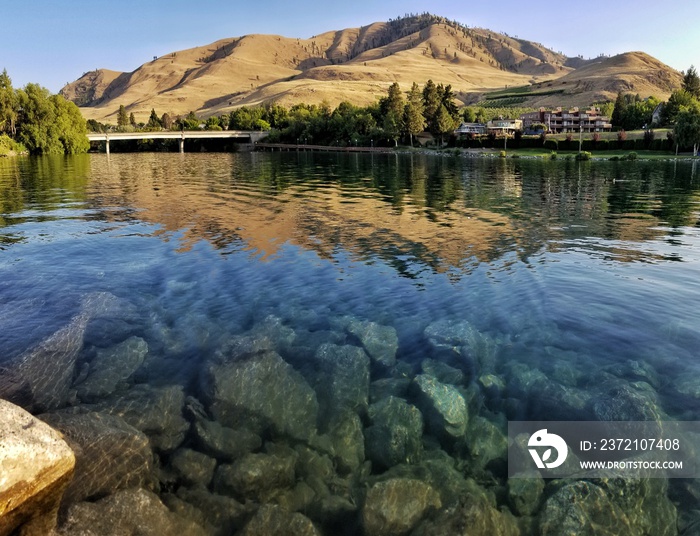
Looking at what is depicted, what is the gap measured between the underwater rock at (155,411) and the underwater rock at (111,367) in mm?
605

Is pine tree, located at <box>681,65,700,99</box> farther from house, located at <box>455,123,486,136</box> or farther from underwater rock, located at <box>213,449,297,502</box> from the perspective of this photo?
underwater rock, located at <box>213,449,297,502</box>

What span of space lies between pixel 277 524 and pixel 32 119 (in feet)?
564

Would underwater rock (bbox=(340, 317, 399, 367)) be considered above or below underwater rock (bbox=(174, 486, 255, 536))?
above

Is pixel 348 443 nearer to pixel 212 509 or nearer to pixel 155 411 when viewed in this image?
pixel 212 509

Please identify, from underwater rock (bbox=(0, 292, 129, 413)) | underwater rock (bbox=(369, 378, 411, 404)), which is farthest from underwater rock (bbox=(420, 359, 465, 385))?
underwater rock (bbox=(0, 292, 129, 413))

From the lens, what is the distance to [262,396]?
39.9ft

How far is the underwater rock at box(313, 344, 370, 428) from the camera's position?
12.2m

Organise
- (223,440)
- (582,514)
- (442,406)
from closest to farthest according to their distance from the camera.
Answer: (582,514)
(223,440)
(442,406)

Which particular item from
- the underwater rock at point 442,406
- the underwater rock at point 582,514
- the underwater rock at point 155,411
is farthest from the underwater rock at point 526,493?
the underwater rock at point 155,411

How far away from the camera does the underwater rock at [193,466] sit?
9906 mm

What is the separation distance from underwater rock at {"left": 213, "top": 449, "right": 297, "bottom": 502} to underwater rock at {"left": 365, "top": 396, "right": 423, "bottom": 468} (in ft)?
6.12

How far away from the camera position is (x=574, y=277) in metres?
22.3

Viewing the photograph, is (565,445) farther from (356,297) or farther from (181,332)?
(181,332)

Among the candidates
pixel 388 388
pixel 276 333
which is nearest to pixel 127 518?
pixel 388 388
